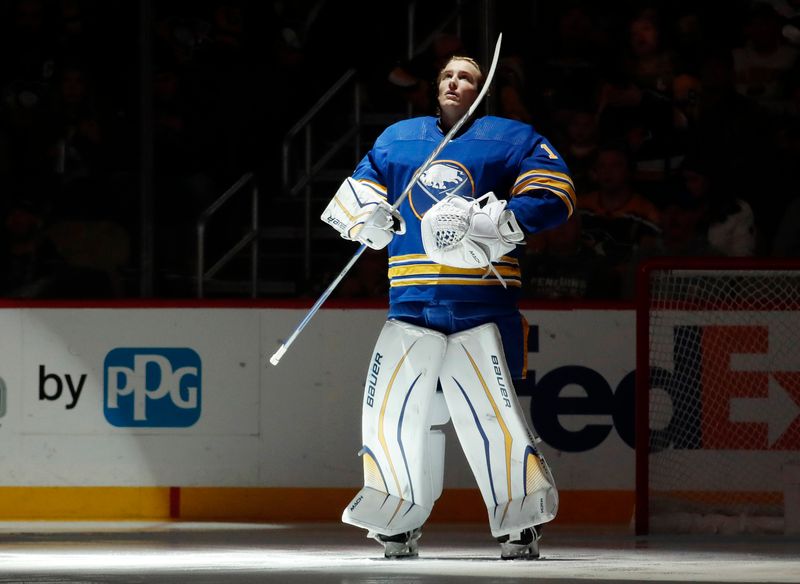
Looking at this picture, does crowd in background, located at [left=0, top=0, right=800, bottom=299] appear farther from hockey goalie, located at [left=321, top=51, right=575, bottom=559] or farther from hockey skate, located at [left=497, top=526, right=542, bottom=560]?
hockey skate, located at [left=497, top=526, right=542, bottom=560]

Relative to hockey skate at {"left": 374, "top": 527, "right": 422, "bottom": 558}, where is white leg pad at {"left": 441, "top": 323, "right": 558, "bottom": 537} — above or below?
above

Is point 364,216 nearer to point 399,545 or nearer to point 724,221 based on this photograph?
point 399,545

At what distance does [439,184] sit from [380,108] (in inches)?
143

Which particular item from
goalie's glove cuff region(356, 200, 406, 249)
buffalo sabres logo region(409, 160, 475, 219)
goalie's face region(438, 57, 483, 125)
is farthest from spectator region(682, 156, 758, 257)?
goalie's glove cuff region(356, 200, 406, 249)

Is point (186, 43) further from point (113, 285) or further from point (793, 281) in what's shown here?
point (793, 281)

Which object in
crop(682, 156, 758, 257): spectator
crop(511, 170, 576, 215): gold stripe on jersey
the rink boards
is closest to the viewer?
crop(511, 170, 576, 215): gold stripe on jersey

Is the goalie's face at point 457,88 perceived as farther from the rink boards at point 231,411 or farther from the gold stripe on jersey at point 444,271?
the rink boards at point 231,411

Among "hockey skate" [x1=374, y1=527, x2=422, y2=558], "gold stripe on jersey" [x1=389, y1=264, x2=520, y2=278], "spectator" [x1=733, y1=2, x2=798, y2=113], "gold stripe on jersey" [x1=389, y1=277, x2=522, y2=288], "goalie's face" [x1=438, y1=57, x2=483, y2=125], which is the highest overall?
"spectator" [x1=733, y1=2, x2=798, y2=113]

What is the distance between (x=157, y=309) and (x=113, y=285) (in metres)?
0.94

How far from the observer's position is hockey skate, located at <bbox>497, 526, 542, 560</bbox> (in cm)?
501

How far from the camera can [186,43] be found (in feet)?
29.2

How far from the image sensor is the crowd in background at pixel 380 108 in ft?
25.1

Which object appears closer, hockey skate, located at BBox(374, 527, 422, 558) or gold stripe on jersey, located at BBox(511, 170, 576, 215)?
gold stripe on jersey, located at BBox(511, 170, 576, 215)

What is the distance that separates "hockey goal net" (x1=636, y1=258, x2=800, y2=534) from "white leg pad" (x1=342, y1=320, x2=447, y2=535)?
5.23ft
